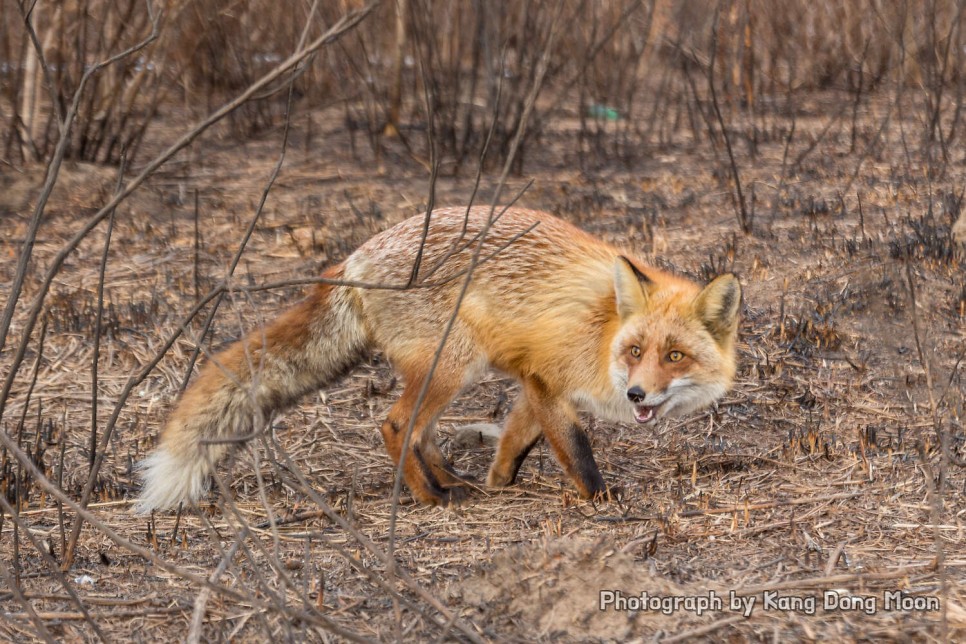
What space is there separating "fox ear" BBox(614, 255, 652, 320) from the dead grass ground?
30.1 inches

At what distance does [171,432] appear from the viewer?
14.3ft

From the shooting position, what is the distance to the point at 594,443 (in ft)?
17.1

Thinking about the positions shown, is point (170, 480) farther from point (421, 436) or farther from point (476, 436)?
point (476, 436)

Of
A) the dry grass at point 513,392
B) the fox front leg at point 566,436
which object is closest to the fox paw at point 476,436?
the dry grass at point 513,392

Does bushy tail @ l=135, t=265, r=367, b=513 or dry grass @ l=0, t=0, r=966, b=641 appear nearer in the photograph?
dry grass @ l=0, t=0, r=966, b=641

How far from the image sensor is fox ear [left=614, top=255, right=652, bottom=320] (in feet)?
14.5

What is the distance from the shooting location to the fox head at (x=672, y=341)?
4.25 metres

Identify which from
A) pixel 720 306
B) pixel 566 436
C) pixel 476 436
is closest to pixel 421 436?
pixel 566 436

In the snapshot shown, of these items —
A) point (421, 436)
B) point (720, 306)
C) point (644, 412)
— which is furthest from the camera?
point (421, 436)

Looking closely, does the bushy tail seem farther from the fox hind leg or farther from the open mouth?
the open mouth

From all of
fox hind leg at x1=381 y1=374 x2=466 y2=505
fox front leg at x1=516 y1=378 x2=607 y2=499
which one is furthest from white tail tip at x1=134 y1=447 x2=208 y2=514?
fox front leg at x1=516 y1=378 x2=607 y2=499

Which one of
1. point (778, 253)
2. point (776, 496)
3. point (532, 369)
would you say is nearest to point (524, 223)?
point (532, 369)

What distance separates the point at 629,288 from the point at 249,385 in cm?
158

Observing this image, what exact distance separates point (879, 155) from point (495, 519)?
17.7ft
